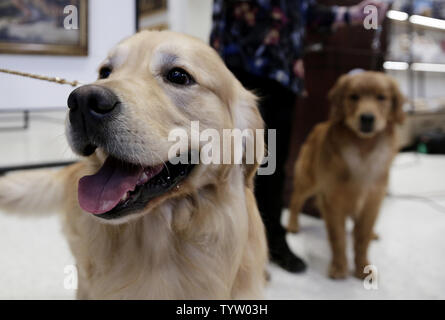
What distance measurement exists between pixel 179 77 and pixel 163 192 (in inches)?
9.9

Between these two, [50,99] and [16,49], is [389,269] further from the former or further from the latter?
[16,49]

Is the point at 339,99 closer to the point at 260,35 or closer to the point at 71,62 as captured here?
the point at 260,35

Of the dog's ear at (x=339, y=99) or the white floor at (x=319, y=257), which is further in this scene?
the dog's ear at (x=339, y=99)

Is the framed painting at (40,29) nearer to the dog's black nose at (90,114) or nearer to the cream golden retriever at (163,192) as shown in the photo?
the cream golden retriever at (163,192)

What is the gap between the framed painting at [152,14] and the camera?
1308mm

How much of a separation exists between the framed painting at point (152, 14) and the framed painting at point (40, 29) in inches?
8.3

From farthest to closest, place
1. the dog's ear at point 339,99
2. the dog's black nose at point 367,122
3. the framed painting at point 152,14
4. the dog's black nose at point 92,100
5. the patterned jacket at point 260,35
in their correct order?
the dog's ear at point 339,99 < the dog's black nose at point 367,122 < the framed painting at point 152,14 < the patterned jacket at point 260,35 < the dog's black nose at point 92,100

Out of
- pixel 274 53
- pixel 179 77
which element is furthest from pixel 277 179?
pixel 179 77

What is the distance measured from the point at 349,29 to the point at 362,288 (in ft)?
4.63

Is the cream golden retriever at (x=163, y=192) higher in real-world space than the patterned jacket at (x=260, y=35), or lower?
lower

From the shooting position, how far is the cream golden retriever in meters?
0.64

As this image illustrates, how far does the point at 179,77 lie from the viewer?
77 cm

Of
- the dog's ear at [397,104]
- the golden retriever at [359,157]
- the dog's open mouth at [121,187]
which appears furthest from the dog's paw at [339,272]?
the dog's open mouth at [121,187]

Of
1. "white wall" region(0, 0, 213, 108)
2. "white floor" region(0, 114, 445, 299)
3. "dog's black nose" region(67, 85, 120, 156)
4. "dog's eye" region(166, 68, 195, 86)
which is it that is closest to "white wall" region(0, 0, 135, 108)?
"white wall" region(0, 0, 213, 108)
